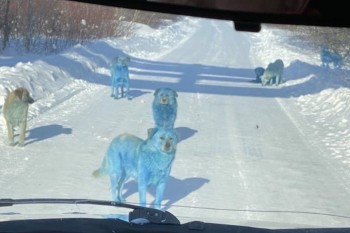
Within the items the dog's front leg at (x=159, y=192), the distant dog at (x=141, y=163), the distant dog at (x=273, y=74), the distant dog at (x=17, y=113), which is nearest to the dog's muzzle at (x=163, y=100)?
the distant dog at (x=17, y=113)

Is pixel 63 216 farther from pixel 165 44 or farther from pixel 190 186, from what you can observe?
pixel 165 44

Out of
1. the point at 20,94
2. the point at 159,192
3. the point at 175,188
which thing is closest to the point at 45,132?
the point at 20,94

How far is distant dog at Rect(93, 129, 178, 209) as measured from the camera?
24.9ft

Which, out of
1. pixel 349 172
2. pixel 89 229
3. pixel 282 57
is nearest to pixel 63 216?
pixel 89 229

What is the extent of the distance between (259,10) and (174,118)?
8035 millimetres

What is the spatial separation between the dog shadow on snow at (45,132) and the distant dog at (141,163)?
6.24ft

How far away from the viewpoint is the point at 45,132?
10531 millimetres

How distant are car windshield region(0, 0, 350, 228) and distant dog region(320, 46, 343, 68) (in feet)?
0.10

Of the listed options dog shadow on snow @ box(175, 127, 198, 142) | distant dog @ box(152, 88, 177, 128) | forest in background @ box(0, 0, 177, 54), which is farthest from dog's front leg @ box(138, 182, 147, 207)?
forest in background @ box(0, 0, 177, 54)

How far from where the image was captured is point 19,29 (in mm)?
20875

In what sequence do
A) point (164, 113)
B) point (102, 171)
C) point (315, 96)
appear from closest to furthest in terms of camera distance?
point (102, 171) < point (164, 113) < point (315, 96)

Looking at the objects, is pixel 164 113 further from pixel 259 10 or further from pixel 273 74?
pixel 259 10

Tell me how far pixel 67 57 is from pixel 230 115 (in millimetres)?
7496

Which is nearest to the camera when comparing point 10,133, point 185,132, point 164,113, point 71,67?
point 10,133
